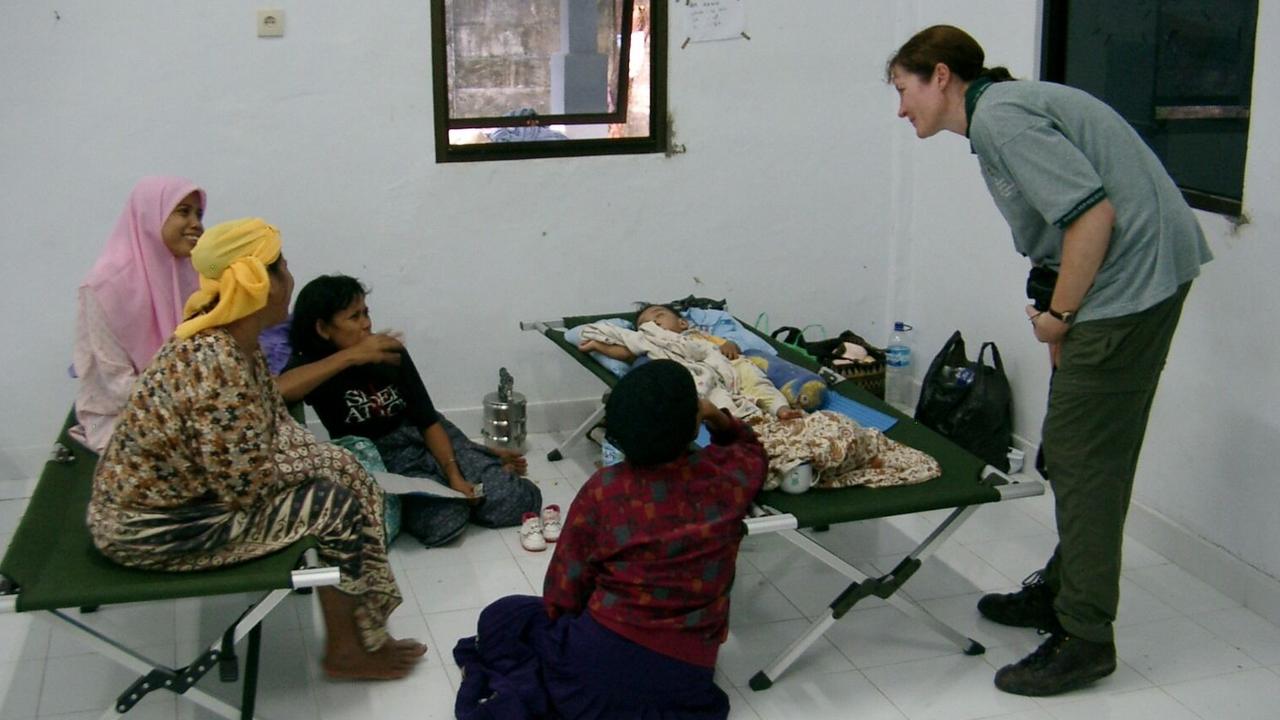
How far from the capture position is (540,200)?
4770mm

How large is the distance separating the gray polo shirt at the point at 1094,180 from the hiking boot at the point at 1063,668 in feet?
2.62

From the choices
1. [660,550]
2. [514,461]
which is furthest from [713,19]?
[660,550]

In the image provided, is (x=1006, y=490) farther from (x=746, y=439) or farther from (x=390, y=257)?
(x=390, y=257)

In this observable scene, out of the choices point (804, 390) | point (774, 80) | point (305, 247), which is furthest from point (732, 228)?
point (305, 247)

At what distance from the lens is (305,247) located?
4.55 metres

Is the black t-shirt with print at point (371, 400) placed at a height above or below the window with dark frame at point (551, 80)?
below

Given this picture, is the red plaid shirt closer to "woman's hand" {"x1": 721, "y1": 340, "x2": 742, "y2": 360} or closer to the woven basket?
"woman's hand" {"x1": 721, "y1": 340, "x2": 742, "y2": 360}

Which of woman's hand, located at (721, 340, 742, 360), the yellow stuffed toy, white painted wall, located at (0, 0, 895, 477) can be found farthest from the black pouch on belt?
white painted wall, located at (0, 0, 895, 477)

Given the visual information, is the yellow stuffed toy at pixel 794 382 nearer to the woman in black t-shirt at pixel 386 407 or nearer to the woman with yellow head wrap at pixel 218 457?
the woman in black t-shirt at pixel 386 407

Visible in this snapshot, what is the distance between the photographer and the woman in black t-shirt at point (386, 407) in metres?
3.75

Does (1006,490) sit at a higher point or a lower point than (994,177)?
lower

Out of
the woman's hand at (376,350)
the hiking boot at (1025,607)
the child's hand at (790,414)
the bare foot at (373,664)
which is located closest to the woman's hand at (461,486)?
the woman's hand at (376,350)

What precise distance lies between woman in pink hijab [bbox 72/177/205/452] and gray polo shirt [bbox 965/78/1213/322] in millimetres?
2214

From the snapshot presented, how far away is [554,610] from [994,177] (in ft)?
4.53
